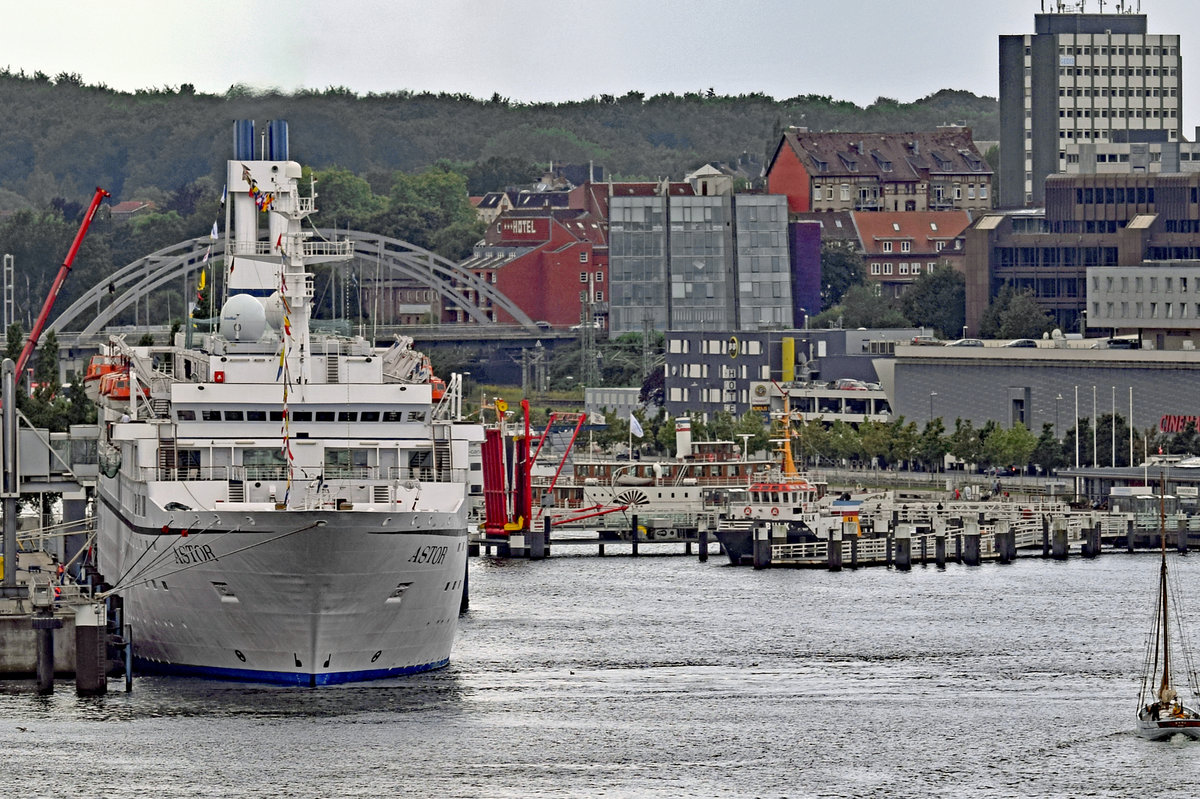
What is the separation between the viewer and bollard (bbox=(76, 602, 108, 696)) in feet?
228

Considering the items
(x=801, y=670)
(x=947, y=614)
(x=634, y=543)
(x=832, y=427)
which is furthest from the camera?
(x=832, y=427)

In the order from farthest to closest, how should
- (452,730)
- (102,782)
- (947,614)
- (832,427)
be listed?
(832,427) → (947,614) → (452,730) → (102,782)

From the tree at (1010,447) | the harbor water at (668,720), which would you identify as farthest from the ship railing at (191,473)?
the tree at (1010,447)

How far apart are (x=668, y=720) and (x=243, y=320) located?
684 inches

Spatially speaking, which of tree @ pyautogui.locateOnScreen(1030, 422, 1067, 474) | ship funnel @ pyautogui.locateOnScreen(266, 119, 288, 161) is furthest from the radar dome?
tree @ pyautogui.locateOnScreen(1030, 422, 1067, 474)

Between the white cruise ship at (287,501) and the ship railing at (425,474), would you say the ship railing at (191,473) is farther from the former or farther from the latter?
the ship railing at (425,474)

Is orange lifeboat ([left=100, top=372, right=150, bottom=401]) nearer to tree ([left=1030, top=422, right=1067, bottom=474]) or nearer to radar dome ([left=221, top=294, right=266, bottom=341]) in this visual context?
radar dome ([left=221, top=294, right=266, bottom=341])

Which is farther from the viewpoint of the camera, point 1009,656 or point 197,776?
point 1009,656

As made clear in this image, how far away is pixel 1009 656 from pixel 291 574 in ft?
75.9

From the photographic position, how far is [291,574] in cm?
6981

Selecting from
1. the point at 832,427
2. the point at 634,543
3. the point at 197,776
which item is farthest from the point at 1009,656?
the point at 832,427

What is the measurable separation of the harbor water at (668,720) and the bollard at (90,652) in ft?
1.45

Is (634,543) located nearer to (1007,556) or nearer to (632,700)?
(1007,556)

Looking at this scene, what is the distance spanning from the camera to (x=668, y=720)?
228ft
